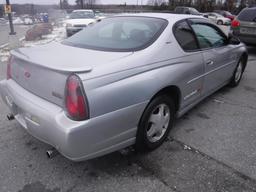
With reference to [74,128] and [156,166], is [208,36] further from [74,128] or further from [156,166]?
[74,128]

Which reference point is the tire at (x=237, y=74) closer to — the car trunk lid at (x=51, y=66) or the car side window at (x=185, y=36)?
the car side window at (x=185, y=36)

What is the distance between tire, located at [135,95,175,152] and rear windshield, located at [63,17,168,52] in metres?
0.64

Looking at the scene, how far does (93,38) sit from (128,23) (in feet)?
1.68

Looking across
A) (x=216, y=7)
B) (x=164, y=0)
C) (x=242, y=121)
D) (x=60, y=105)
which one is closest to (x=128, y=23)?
(x=60, y=105)

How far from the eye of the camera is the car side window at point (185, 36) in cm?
283

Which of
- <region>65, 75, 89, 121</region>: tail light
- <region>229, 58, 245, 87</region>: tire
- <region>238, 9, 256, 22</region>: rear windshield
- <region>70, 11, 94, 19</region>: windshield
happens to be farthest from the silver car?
<region>70, 11, 94, 19</region>: windshield

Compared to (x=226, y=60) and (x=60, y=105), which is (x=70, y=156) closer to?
(x=60, y=105)

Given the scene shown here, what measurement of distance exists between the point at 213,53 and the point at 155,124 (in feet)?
5.21

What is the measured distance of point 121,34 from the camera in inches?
114

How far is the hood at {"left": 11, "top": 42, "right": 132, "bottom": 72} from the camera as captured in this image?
6.50 feet

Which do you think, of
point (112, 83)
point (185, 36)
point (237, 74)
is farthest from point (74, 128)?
point (237, 74)

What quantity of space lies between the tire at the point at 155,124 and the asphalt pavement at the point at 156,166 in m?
0.13

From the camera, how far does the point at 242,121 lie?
337 cm

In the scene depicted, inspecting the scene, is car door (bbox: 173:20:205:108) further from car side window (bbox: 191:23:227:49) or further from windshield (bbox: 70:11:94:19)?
windshield (bbox: 70:11:94:19)
